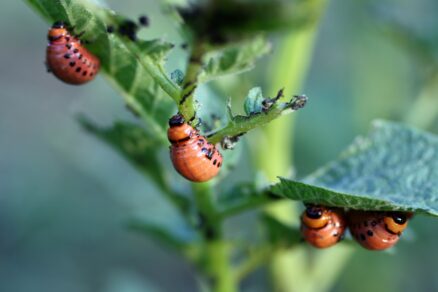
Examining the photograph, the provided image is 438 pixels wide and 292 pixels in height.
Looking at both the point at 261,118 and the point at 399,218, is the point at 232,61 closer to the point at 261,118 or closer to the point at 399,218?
the point at 261,118

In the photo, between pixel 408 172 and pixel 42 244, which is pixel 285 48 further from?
pixel 42 244

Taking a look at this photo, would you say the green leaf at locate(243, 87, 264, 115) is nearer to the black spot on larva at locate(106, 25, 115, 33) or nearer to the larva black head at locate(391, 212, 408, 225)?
the black spot on larva at locate(106, 25, 115, 33)

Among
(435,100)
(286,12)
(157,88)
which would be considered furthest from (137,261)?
(286,12)

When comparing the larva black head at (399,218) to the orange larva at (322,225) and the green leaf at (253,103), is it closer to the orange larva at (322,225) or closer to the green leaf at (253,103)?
the orange larva at (322,225)

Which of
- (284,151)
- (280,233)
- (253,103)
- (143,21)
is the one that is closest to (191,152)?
(253,103)

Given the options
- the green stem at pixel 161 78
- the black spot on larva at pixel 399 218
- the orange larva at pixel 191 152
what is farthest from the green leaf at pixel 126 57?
the black spot on larva at pixel 399 218

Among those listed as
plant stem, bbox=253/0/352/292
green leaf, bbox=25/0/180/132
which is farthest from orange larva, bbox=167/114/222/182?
plant stem, bbox=253/0/352/292
